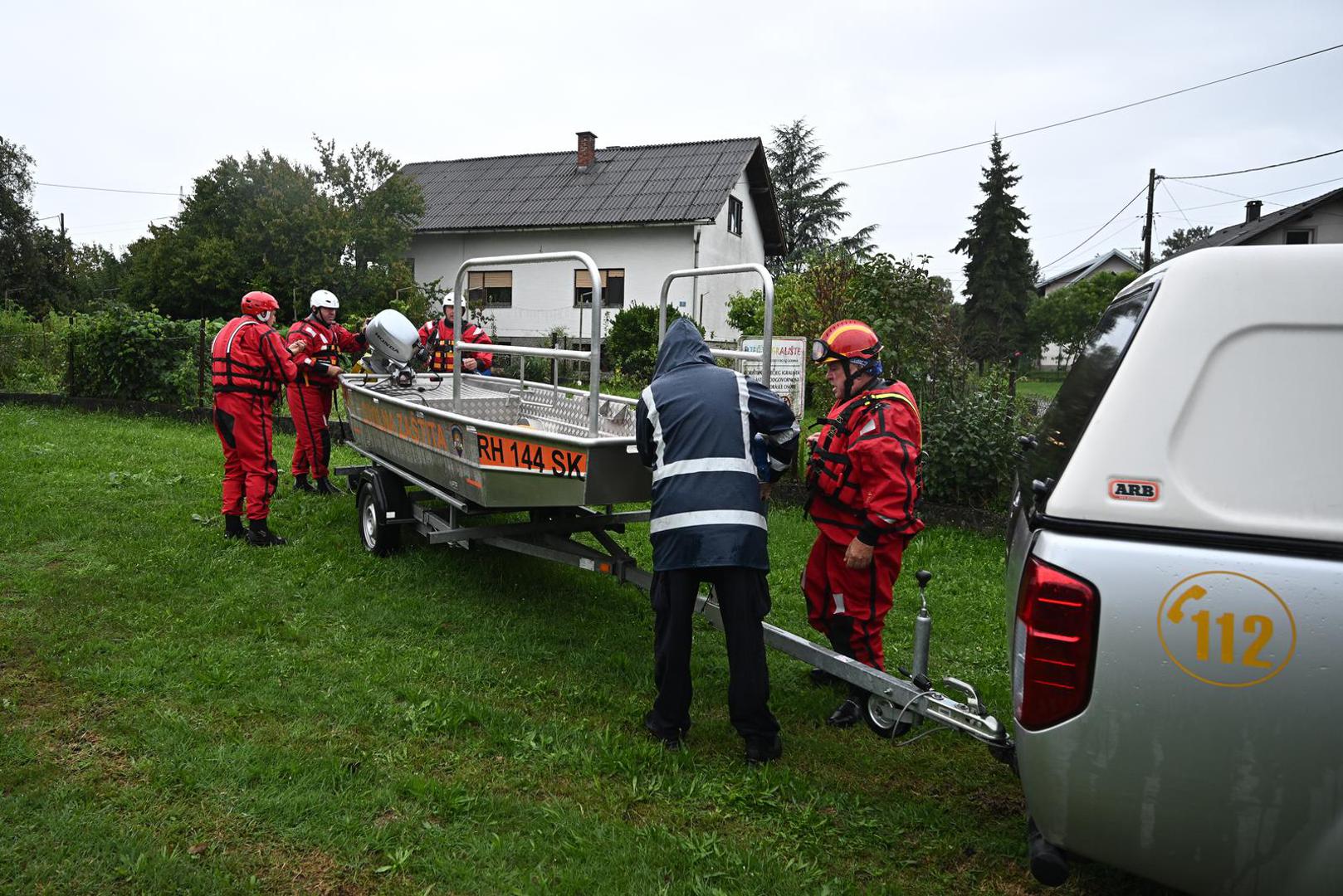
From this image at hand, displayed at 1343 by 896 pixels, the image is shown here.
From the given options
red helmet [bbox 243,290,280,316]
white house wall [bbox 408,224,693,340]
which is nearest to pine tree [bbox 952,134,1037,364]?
white house wall [bbox 408,224,693,340]

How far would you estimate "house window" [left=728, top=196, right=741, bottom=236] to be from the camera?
2736 cm

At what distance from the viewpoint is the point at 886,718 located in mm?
3688

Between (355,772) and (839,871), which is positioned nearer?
(839,871)

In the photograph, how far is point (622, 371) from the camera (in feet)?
65.8

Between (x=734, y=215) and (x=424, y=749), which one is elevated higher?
(x=734, y=215)

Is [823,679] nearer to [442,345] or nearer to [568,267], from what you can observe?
[442,345]

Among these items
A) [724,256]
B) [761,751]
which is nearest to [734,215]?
[724,256]

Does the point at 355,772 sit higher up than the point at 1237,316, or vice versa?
the point at 1237,316

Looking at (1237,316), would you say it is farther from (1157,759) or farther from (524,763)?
(524,763)


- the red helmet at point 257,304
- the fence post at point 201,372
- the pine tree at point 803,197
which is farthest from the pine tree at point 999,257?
the red helmet at point 257,304

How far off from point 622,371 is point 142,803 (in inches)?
671

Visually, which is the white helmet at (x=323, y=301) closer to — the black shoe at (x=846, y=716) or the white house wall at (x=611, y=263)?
the black shoe at (x=846, y=716)

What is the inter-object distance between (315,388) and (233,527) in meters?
2.25

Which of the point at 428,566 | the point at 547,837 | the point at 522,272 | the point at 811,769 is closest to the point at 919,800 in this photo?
the point at 811,769
